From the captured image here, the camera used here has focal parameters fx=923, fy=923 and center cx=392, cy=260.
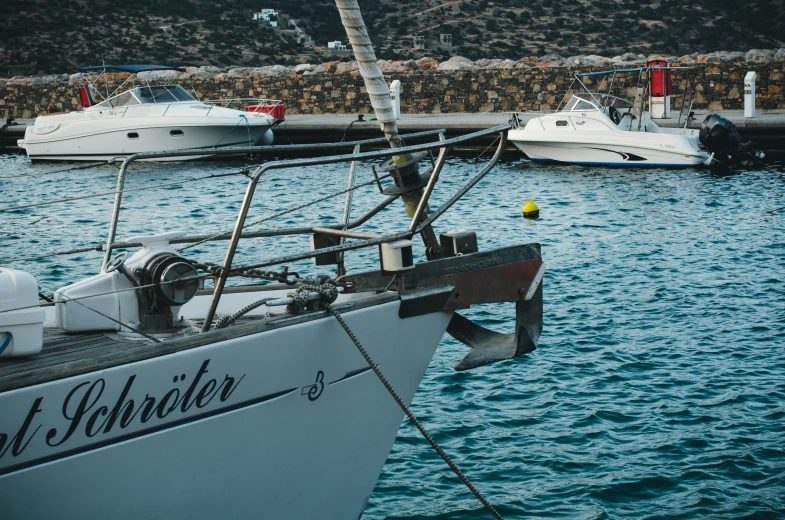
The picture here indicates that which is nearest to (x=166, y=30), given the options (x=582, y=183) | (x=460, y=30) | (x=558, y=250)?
(x=460, y=30)

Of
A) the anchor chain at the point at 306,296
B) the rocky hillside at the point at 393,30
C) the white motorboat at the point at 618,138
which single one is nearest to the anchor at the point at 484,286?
the anchor chain at the point at 306,296

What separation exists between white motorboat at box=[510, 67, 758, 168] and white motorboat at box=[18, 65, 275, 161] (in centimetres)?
705

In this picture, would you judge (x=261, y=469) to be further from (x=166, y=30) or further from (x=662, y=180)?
(x=166, y=30)

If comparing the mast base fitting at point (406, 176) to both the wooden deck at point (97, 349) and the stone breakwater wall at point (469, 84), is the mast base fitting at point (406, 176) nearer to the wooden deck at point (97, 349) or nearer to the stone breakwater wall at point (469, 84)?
the wooden deck at point (97, 349)

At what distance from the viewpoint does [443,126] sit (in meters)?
23.3

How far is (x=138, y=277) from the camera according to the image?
15.8 ft

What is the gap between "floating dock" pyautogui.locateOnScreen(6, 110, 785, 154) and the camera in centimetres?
2150

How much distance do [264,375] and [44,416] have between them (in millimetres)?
1019

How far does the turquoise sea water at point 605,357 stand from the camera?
626 centimetres

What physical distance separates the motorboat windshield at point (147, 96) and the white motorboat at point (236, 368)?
19.5 metres

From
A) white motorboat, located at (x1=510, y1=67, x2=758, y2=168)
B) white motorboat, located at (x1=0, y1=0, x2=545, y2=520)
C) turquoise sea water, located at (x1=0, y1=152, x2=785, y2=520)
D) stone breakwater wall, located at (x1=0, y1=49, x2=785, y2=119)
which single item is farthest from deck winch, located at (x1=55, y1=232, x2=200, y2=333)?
stone breakwater wall, located at (x1=0, y1=49, x2=785, y2=119)

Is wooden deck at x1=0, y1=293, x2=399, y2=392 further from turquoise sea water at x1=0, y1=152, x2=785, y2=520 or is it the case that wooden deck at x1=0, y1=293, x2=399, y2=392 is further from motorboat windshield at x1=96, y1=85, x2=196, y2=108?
motorboat windshield at x1=96, y1=85, x2=196, y2=108

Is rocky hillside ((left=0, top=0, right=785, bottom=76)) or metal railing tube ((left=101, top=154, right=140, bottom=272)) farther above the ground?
rocky hillside ((left=0, top=0, right=785, bottom=76))

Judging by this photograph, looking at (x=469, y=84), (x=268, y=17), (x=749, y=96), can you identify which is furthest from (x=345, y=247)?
(x=268, y=17)
